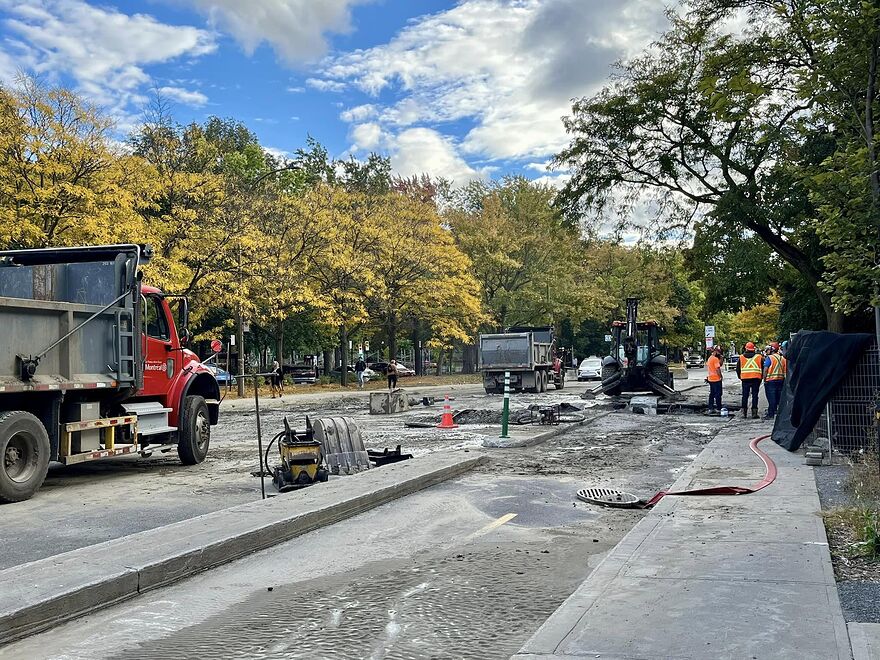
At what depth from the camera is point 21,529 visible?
833 centimetres

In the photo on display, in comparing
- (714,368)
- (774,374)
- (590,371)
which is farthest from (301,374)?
(774,374)

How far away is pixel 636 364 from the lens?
2775 centimetres

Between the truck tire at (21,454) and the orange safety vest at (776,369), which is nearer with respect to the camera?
the truck tire at (21,454)

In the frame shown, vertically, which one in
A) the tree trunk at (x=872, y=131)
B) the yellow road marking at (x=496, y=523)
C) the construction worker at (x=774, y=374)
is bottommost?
the yellow road marking at (x=496, y=523)

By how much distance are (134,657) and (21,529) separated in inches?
175

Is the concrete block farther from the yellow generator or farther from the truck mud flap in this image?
the yellow generator

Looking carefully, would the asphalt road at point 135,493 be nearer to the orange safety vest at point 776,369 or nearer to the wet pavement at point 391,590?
the wet pavement at point 391,590

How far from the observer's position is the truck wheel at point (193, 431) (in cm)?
1305

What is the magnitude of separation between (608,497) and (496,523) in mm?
1897

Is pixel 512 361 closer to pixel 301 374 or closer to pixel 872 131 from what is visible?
pixel 301 374

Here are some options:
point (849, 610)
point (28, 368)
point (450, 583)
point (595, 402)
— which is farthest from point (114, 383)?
point (595, 402)

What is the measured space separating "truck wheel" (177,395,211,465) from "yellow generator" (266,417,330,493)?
10.4ft

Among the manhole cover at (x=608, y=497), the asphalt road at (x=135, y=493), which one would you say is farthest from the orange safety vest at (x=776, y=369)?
the manhole cover at (x=608, y=497)

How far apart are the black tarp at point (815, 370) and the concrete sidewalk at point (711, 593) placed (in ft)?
11.6
